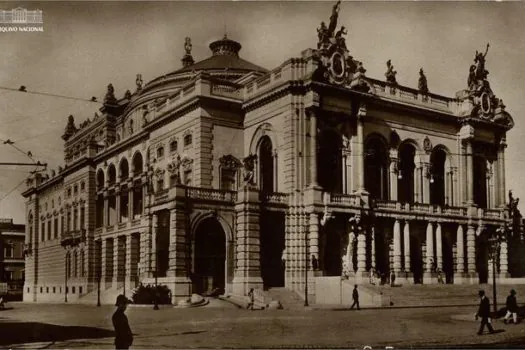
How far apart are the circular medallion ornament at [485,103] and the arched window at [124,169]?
31602 mm

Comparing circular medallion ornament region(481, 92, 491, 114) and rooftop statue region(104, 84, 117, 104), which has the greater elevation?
rooftop statue region(104, 84, 117, 104)

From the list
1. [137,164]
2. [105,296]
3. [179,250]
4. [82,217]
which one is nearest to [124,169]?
[137,164]

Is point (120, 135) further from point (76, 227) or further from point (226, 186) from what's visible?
point (226, 186)

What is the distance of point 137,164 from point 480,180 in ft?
96.8

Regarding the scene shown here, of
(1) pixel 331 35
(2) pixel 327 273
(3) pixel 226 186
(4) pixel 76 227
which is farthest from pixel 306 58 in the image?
(4) pixel 76 227

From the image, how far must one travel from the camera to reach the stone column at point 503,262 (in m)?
56.2

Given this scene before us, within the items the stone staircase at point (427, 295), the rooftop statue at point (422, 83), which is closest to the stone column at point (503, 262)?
the stone staircase at point (427, 295)

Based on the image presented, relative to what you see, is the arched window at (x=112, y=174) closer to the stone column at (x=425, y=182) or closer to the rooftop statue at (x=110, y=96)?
the rooftop statue at (x=110, y=96)

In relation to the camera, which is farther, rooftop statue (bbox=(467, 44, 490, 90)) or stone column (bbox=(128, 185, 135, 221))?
stone column (bbox=(128, 185, 135, 221))

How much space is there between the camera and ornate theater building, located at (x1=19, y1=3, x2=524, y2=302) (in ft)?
150

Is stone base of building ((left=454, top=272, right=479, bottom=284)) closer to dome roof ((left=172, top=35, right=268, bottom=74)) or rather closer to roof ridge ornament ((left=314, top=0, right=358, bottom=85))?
roof ridge ornament ((left=314, top=0, right=358, bottom=85))

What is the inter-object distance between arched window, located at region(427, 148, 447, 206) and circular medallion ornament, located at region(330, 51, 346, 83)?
11.6m

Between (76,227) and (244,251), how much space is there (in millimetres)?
35062

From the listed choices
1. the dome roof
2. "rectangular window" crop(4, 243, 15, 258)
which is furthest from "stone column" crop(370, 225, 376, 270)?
"rectangular window" crop(4, 243, 15, 258)
